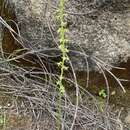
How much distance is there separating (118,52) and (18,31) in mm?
577

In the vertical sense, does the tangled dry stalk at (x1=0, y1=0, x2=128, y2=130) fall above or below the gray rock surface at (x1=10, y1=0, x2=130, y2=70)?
below

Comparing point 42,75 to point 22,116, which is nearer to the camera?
point 22,116

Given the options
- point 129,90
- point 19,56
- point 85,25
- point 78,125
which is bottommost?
point 78,125

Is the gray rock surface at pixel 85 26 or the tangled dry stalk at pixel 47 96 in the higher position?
the gray rock surface at pixel 85 26

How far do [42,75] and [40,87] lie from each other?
10 cm

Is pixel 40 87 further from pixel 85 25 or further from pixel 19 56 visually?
pixel 85 25

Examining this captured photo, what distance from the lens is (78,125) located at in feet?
7.74

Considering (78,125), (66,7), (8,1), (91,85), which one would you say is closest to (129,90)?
(91,85)

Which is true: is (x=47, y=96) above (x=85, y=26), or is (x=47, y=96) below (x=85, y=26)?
below

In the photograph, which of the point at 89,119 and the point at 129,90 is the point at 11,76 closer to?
the point at 89,119

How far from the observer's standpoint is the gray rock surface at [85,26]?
91.2 inches

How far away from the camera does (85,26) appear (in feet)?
7.75

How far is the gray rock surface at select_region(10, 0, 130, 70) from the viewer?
7.60 ft

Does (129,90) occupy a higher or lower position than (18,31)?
lower
